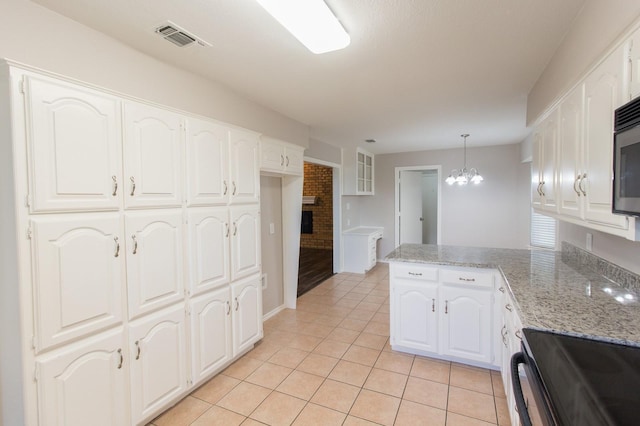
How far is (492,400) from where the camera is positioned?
222cm

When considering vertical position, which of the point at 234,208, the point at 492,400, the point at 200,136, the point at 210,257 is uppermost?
the point at 200,136

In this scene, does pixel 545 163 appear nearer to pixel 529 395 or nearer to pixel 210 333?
pixel 529 395

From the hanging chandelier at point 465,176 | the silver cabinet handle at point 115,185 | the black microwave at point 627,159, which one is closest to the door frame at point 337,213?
the hanging chandelier at point 465,176

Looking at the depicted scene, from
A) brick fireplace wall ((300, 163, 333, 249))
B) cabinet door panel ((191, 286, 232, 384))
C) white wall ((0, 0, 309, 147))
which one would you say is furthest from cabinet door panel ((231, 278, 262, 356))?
brick fireplace wall ((300, 163, 333, 249))

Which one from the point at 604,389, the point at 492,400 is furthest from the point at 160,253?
the point at 492,400

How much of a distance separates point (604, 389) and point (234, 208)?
244 centimetres

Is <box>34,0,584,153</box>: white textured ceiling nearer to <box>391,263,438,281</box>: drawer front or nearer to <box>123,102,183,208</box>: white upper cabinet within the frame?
<box>123,102,183,208</box>: white upper cabinet

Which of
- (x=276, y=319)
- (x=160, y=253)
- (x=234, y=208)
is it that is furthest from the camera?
(x=276, y=319)

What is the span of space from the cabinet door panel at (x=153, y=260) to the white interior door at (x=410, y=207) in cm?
515

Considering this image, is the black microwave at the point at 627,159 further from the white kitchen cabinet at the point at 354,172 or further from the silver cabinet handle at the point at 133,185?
the white kitchen cabinet at the point at 354,172

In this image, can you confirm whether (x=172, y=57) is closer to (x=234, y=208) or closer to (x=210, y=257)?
(x=234, y=208)

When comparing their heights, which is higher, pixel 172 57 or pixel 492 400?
pixel 172 57

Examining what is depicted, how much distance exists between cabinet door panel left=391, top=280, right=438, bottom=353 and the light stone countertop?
28 cm

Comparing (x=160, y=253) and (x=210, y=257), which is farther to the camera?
(x=210, y=257)
